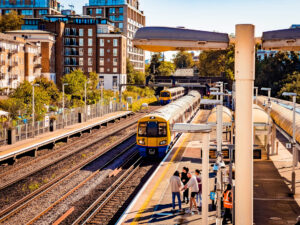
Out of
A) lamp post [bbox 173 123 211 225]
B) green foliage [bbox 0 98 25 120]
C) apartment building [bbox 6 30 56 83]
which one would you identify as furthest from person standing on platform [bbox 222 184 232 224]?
apartment building [bbox 6 30 56 83]

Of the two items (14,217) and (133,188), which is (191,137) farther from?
(14,217)

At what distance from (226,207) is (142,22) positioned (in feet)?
394

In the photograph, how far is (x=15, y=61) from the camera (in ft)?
194

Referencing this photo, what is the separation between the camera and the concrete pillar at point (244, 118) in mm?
3811

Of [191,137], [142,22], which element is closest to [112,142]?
[191,137]

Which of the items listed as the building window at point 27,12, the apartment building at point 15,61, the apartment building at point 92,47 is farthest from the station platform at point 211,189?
the building window at point 27,12

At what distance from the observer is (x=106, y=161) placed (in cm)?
2412

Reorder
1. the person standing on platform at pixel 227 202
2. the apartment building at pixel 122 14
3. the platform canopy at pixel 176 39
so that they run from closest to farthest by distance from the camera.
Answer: the platform canopy at pixel 176 39
the person standing on platform at pixel 227 202
the apartment building at pixel 122 14

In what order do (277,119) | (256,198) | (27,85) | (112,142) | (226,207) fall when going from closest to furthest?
1. (226,207)
2. (256,198)
3. (277,119)
4. (112,142)
5. (27,85)

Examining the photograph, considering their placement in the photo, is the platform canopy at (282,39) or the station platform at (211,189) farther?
the station platform at (211,189)

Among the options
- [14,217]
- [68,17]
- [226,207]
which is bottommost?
[14,217]

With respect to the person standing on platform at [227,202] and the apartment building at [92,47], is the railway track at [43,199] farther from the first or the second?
the apartment building at [92,47]

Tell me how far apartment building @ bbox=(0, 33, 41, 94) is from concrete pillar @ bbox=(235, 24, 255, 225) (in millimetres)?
51239

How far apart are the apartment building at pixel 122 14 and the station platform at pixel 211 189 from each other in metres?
88.2
